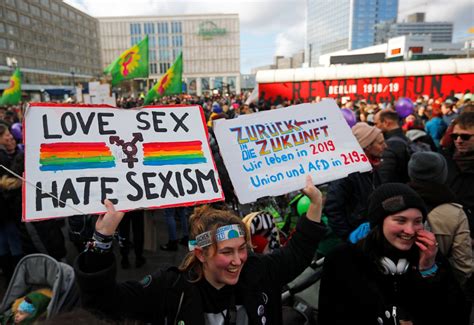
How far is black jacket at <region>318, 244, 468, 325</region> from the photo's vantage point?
1.72 meters

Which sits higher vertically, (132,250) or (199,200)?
(199,200)

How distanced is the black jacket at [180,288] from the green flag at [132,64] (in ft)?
31.0

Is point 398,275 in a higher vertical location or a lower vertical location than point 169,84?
lower

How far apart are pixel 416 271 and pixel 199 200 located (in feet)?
3.96

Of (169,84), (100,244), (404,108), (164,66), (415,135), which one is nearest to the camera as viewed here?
(100,244)

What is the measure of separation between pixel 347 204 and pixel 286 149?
87cm

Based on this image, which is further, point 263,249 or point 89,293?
point 263,249

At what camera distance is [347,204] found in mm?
2617

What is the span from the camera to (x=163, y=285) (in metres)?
1.52

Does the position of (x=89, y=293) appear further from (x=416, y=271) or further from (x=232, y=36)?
Result: (x=232, y=36)

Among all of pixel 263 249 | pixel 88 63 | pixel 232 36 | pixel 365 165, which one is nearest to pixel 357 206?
pixel 365 165

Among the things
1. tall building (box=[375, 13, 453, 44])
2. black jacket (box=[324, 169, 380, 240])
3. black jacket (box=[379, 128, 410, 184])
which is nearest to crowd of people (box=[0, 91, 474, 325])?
black jacket (box=[324, 169, 380, 240])

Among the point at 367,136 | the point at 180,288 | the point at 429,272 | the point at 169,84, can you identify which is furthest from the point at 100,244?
the point at 169,84

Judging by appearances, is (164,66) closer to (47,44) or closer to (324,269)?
(47,44)
